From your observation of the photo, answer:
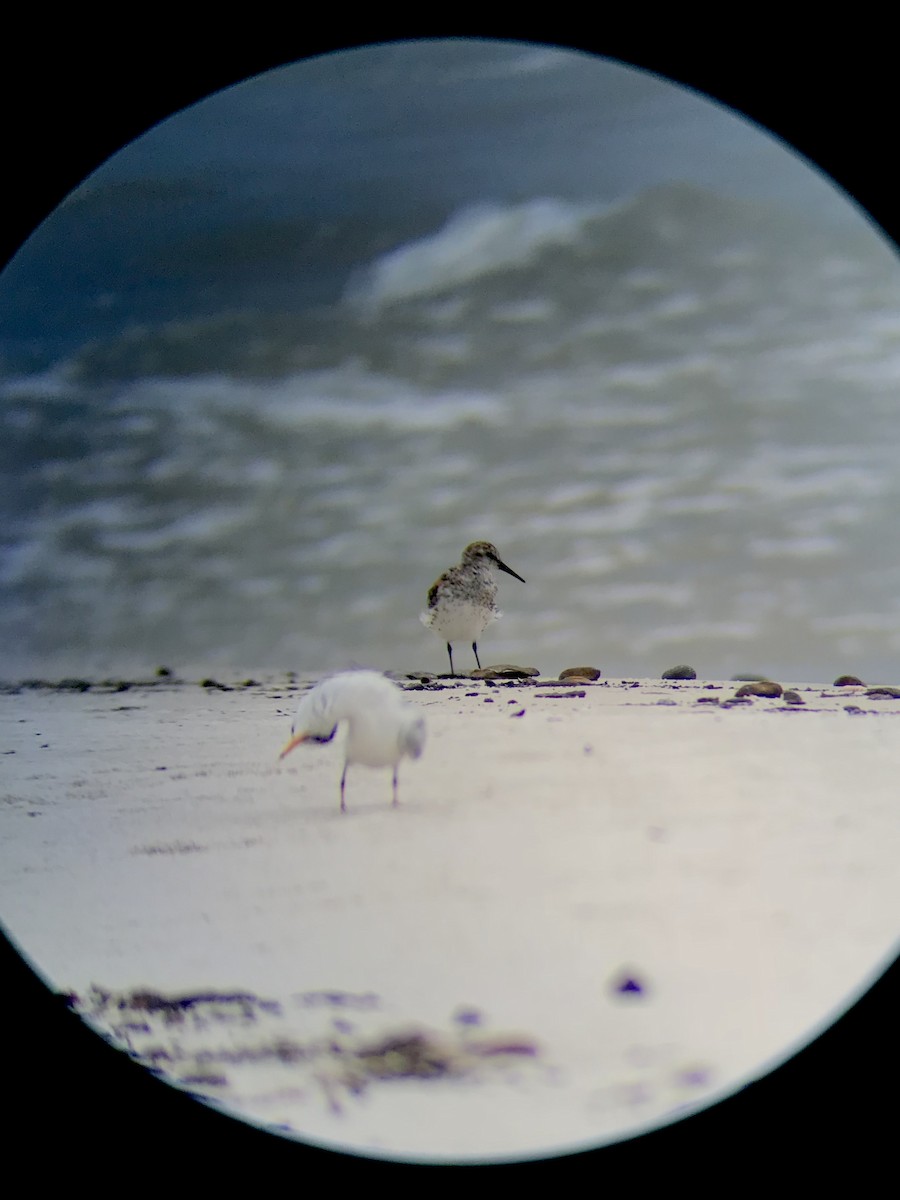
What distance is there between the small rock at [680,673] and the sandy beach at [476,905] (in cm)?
6

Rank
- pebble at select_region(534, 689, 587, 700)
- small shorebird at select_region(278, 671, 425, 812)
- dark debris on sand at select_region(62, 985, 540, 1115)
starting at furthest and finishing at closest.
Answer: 1. pebble at select_region(534, 689, 587, 700)
2. small shorebird at select_region(278, 671, 425, 812)
3. dark debris on sand at select_region(62, 985, 540, 1115)

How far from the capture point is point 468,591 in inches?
92.0

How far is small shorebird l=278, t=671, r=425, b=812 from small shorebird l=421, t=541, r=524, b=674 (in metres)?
0.22

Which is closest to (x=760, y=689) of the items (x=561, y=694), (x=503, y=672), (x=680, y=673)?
(x=680, y=673)

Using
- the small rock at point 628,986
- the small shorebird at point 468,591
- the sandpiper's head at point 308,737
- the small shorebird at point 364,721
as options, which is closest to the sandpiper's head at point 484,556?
the small shorebird at point 468,591

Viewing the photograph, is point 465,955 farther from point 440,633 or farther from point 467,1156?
point 440,633

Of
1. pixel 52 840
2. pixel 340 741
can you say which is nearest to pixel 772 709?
pixel 340 741

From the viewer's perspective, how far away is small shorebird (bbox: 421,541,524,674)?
2.30 metres

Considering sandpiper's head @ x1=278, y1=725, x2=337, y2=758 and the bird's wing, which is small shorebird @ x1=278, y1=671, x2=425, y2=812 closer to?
sandpiper's head @ x1=278, y1=725, x2=337, y2=758

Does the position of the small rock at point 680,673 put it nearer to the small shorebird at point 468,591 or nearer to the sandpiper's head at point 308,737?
the small shorebird at point 468,591

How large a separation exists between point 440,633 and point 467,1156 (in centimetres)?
115

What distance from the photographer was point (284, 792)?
2.26 metres

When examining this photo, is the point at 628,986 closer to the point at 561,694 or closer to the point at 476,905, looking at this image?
the point at 476,905

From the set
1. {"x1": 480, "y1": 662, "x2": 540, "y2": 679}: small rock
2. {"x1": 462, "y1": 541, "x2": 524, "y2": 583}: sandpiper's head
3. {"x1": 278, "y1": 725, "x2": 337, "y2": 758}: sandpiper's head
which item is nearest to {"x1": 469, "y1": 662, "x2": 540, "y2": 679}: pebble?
{"x1": 480, "y1": 662, "x2": 540, "y2": 679}: small rock
